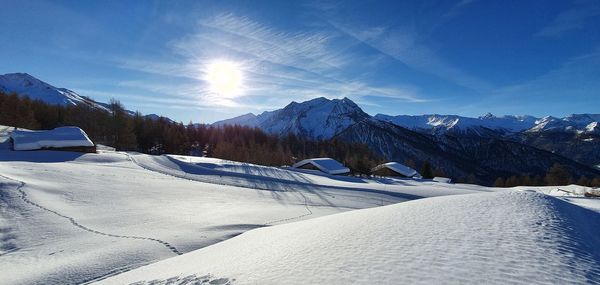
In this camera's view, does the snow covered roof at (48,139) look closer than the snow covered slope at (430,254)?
No

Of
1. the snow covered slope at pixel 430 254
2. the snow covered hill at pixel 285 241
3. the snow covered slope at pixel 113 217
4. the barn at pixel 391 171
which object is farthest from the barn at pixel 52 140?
the barn at pixel 391 171

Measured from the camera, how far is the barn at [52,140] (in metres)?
39.2

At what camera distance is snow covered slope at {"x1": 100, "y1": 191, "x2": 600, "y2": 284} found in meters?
3.97

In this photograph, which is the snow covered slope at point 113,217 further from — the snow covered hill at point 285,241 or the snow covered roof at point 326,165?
the snow covered roof at point 326,165

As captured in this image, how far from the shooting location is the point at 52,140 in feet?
132

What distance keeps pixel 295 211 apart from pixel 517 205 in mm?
11493

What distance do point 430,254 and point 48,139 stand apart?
4843cm

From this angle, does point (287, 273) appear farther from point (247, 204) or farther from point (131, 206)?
point (247, 204)

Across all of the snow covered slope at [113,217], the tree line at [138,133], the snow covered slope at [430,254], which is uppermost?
the tree line at [138,133]

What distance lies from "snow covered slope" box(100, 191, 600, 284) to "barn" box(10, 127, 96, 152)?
42.1 metres

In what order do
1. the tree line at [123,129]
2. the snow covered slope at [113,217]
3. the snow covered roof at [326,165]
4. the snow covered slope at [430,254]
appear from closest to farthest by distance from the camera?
1. the snow covered slope at [430,254]
2. the snow covered slope at [113,217]
3. the snow covered roof at [326,165]
4. the tree line at [123,129]

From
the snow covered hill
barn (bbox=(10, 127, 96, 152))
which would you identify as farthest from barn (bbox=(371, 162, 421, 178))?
the snow covered hill

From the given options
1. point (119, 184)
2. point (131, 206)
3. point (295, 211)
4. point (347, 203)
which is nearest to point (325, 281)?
point (295, 211)

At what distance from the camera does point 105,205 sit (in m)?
15.5
